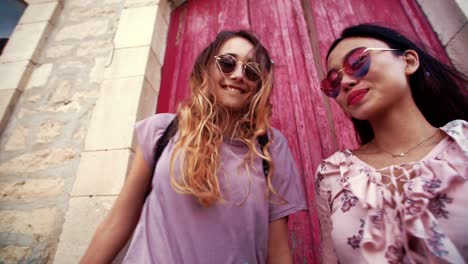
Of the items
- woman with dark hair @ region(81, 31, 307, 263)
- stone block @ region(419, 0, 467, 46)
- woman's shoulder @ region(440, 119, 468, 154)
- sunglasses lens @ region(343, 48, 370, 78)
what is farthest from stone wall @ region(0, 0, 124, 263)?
stone block @ region(419, 0, 467, 46)

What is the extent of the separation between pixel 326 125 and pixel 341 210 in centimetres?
90

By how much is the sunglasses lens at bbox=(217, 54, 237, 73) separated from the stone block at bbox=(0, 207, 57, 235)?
1438 millimetres

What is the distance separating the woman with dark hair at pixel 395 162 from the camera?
73 cm

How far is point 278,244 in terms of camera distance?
1.06 m

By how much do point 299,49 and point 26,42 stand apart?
8.00 ft

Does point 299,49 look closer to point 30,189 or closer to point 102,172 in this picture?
point 102,172

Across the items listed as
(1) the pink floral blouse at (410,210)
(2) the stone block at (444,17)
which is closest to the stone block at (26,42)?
(1) the pink floral blouse at (410,210)

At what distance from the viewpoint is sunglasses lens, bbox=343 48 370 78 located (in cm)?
101

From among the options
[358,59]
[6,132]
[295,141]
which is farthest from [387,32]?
[6,132]

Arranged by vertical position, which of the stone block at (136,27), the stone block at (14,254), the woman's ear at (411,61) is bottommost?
the stone block at (14,254)

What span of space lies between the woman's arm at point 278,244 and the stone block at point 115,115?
109 cm

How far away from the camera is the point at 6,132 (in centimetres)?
180

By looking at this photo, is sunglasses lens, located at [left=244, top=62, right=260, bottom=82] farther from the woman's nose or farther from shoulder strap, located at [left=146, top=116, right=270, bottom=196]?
the woman's nose

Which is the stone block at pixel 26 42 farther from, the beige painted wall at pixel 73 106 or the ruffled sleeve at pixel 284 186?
the ruffled sleeve at pixel 284 186
